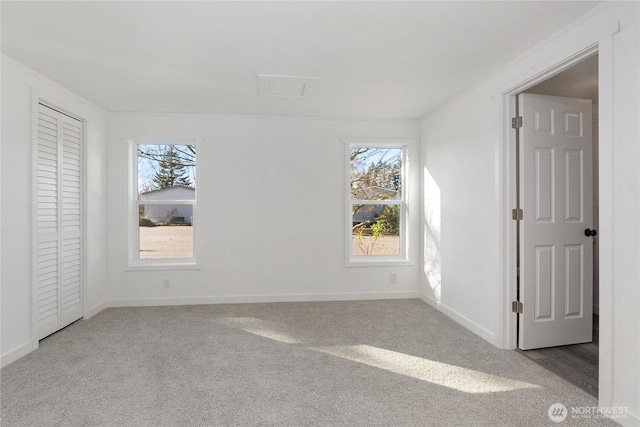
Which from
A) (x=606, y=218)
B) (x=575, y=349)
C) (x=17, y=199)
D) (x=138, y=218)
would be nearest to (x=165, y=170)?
(x=138, y=218)

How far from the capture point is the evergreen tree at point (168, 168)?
4.57m

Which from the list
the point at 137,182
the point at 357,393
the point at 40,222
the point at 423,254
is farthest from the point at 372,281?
the point at 40,222

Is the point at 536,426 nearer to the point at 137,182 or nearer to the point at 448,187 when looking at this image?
the point at 448,187

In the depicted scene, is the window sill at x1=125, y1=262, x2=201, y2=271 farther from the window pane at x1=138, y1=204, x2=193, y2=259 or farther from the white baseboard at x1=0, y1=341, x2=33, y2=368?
the white baseboard at x1=0, y1=341, x2=33, y2=368

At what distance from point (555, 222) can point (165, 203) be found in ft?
14.1

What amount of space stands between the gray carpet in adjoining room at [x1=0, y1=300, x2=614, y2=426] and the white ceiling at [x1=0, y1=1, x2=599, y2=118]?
7.92 feet

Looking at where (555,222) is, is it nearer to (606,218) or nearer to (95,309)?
(606,218)

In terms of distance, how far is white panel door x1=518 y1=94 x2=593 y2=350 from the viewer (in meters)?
2.99

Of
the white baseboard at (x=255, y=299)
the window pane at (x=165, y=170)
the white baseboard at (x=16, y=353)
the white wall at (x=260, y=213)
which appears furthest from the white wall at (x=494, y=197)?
the white baseboard at (x=16, y=353)

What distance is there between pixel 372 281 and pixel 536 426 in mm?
2844

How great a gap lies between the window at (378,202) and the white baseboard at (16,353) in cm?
350

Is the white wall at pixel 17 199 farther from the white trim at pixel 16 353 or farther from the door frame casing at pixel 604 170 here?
the door frame casing at pixel 604 170

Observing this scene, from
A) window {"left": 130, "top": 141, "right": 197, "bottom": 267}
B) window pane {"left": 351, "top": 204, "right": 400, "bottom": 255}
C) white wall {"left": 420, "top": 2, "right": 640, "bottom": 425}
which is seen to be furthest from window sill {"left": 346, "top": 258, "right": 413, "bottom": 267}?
window {"left": 130, "top": 141, "right": 197, "bottom": 267}

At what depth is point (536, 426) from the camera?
77.5 inches
